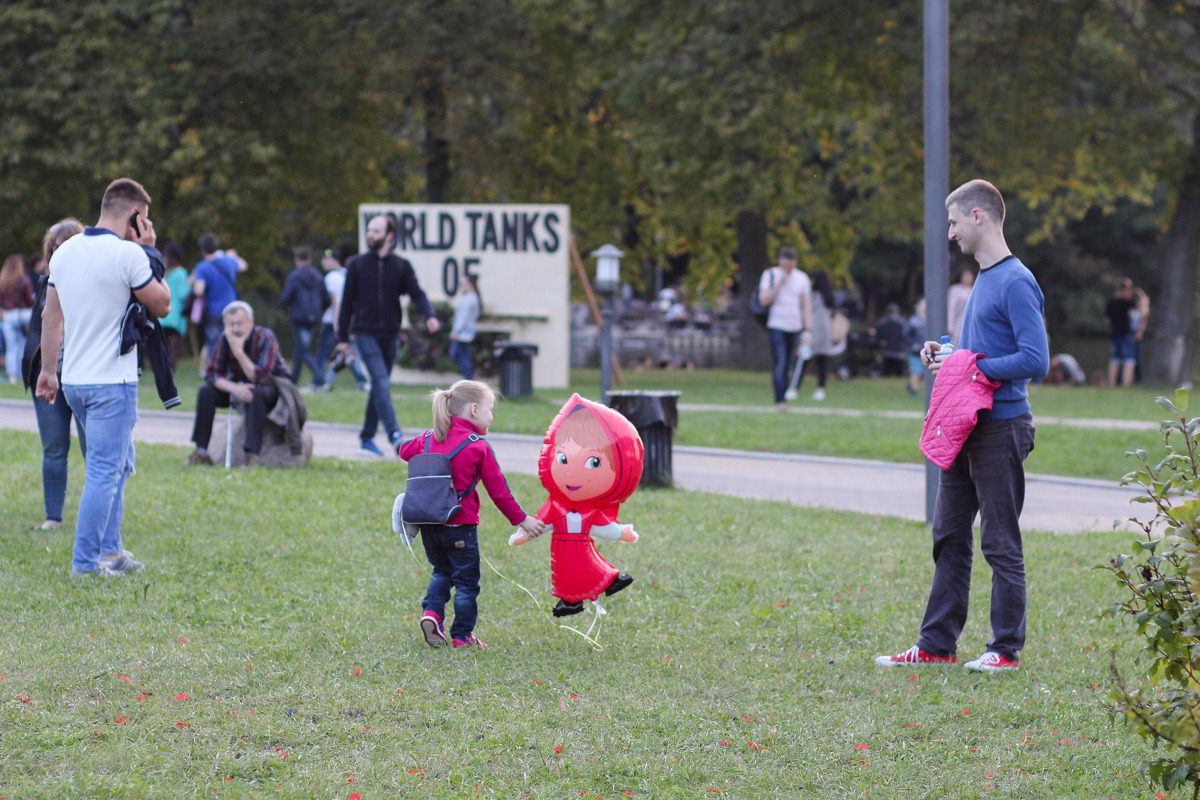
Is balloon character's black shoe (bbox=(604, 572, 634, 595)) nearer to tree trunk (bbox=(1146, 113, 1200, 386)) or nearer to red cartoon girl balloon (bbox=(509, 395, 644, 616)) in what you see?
red cartoon girl balloon (bbox=(509, 395, 644, 616))

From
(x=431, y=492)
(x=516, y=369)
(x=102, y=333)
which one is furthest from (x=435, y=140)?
(x=431, y=492)

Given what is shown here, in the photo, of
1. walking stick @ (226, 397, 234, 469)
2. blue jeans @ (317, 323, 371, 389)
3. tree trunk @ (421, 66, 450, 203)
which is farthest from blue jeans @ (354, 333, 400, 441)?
tree trunk @ (421, 66, 450, 203)

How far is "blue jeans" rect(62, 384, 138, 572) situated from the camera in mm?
6840

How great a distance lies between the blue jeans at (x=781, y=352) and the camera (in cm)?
1755

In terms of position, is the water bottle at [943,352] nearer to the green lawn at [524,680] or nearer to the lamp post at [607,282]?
the green lawn at [524,680]

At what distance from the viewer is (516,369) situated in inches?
723

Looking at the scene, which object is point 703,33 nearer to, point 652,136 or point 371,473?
point 652,136

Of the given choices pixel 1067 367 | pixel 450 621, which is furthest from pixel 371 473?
pixel 1067 367

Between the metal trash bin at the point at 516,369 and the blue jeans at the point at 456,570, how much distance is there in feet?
40.8

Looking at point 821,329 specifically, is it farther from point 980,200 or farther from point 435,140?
point 980,200

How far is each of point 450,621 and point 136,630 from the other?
144 cm

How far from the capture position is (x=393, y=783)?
416cm

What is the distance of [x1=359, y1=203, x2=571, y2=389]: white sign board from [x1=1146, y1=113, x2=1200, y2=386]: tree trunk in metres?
13.4

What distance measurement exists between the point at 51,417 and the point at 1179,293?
952 inches
